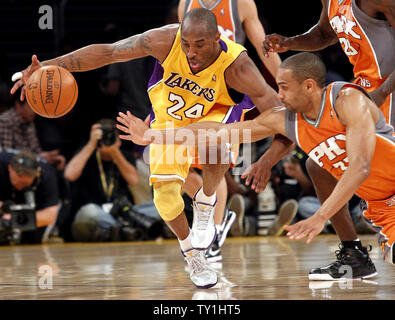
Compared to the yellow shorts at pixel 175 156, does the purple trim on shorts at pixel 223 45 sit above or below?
above

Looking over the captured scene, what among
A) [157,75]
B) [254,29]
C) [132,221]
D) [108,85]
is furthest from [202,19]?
[108,85]

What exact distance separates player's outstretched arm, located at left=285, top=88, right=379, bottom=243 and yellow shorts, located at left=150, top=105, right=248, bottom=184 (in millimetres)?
1057

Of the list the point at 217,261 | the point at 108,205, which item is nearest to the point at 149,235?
the point at 108,205

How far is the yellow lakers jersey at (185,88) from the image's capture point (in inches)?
158

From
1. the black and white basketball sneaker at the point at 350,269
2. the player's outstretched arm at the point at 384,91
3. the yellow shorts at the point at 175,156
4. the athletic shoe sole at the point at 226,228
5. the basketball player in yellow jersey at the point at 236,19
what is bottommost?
the athletic shoe sole at the point at 226,228

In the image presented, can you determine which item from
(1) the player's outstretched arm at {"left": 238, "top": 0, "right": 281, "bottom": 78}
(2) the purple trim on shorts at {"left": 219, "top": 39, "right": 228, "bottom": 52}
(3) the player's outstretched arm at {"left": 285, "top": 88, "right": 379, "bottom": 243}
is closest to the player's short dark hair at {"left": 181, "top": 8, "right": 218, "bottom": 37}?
(2) the purple trim on shorts at {"left": 219, "top": 39, "right": 228, "bottom": 52}

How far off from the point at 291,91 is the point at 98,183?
441 centimetres

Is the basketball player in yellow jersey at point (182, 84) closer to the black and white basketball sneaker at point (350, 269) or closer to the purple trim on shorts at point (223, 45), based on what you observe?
the purple trim on shorts at point (223, 45)

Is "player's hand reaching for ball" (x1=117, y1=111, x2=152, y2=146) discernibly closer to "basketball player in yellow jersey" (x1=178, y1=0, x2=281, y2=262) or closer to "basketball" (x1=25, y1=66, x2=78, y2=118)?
"basketball" (x1=25, y1=66, x2=78, y2=118)

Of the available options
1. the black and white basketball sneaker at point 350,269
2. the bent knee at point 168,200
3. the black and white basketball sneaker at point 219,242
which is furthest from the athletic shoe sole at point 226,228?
the black and white basketball sneaker at point 350,269

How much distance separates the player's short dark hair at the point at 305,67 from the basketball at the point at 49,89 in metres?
1.28

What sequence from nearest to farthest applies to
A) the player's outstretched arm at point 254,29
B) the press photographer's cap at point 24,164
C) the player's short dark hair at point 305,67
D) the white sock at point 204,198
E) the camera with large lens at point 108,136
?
1. the player's short dark hair at point 305,67
2. the white sock at point 204,198
3. the player's outstretched arm at point 254,29
4. the press photographer's cap at point 24,164
5. the camera with large lens at point 108,136

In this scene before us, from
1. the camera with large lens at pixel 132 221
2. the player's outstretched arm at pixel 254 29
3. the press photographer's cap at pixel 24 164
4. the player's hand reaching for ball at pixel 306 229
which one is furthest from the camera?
the camera with large lens at pixel 132 221

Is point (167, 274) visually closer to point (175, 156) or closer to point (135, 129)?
point (175, 156)
